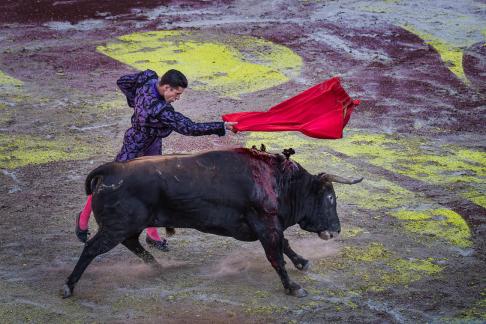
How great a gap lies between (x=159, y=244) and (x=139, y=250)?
0.50 m

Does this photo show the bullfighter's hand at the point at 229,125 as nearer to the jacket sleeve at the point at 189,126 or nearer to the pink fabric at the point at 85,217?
the jacket sleeve at the point at 189,126

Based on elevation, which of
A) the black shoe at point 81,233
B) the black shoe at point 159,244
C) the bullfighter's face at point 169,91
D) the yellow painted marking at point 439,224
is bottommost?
the yellow painted marking at point 439,224

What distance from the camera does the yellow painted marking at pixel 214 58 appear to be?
544 inches

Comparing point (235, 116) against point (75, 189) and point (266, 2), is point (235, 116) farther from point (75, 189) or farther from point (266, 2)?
point (266, 2)

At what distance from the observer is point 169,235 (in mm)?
8492

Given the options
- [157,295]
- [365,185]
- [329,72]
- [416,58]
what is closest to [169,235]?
[157,295]

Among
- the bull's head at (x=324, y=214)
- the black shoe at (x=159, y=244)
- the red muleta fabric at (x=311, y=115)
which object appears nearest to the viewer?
the red muleta fabric at (x=311, y=115)

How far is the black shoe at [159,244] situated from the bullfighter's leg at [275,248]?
4.31 feet

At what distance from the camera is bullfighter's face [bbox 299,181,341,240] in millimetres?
7695

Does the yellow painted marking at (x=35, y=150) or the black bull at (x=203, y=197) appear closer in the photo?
the black bull at (x=203, y=197)

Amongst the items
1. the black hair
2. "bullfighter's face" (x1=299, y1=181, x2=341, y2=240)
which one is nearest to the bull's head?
"bullfighter's face" (x1=299, y1=181, x2=341, y2=240)

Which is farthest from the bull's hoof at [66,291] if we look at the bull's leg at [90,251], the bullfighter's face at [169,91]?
the bullfighter's face at [169,91]

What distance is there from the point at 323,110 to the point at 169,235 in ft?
6.90

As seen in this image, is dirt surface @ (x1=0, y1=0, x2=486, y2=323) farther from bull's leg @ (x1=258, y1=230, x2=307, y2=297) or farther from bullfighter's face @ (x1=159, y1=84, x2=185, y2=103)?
bullfighter's face @ (x1=159, y1=84, x2=185, y2=103)
